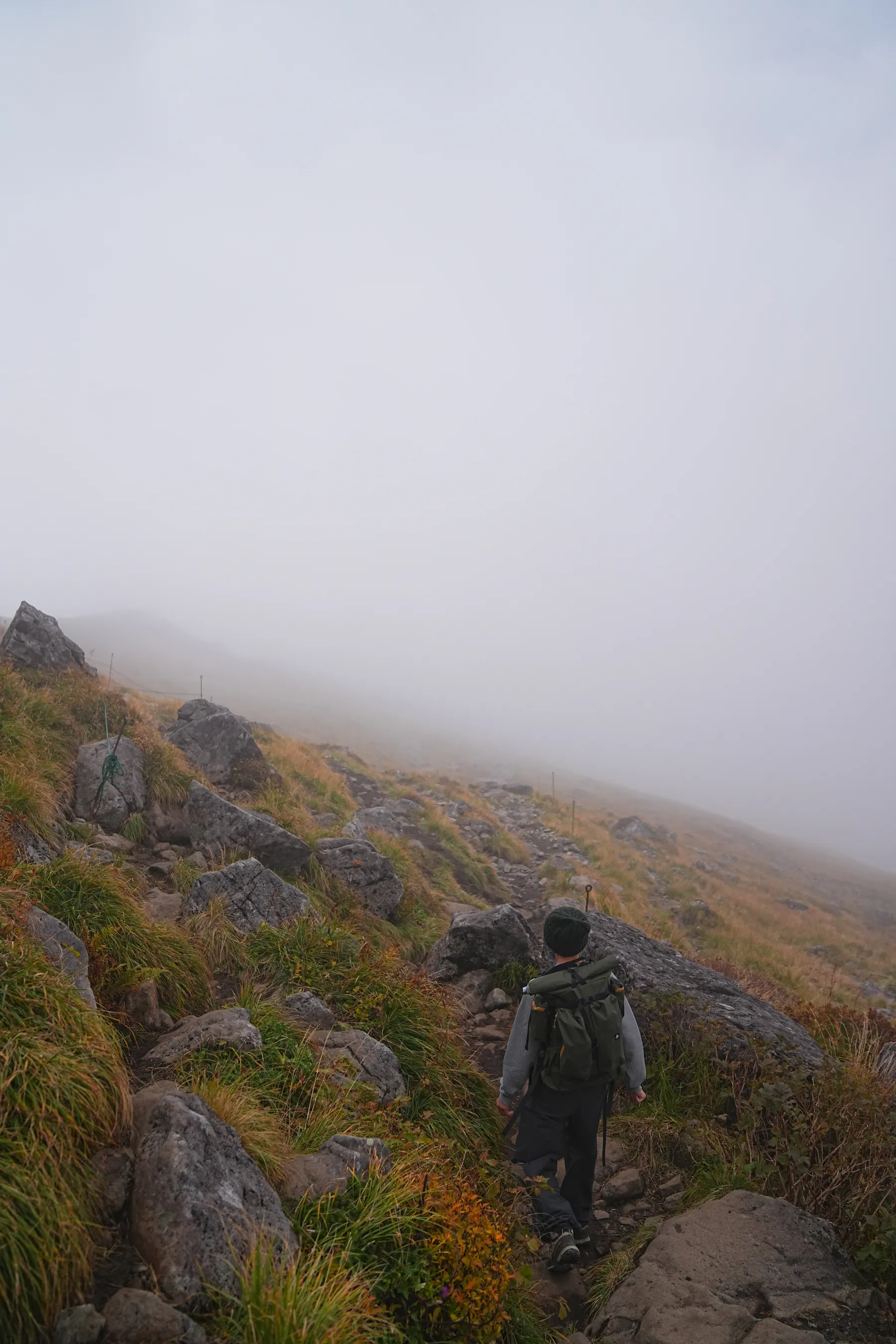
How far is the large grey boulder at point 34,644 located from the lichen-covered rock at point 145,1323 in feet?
38.2

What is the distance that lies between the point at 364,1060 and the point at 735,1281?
3.40 metres

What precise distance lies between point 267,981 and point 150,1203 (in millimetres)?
3682

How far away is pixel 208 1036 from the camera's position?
18.3 feet

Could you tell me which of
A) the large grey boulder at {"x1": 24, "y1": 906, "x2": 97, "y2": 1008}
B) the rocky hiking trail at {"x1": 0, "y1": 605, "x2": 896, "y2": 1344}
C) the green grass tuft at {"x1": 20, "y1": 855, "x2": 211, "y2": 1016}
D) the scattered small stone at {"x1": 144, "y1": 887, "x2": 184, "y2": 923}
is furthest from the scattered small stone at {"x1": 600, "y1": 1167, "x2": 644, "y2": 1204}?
the scattered small stone at {"x1": 144, "y1": 887, "x2": 184, "y2": 923}

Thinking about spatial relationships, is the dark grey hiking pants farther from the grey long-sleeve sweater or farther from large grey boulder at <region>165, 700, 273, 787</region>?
large grey boulder at <region>165, 700, 273, 787</region>

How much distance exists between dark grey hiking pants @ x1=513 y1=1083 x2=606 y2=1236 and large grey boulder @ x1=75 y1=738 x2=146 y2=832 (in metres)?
7.35

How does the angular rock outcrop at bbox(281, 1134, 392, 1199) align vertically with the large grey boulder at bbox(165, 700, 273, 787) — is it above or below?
below

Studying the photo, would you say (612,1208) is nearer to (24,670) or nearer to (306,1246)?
(306,1246)

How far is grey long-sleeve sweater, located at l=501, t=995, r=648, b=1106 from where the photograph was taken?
5777 millimetres

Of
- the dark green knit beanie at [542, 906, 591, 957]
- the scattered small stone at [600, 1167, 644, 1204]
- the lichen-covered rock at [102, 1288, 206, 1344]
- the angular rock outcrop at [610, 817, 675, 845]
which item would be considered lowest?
the angular rock outcrop at [610, 817, 675, 845]

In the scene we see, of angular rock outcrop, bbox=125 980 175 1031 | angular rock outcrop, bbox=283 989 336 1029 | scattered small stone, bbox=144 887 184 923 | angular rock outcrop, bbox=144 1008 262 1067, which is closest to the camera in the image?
angular rock outcrop, bbox=144 1008 262 1067

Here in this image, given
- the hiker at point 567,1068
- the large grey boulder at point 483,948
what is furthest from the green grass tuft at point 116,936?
the large grey boulder at point 483,948

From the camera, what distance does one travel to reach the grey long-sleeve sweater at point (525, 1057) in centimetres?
578

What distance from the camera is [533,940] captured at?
10.6 meters
